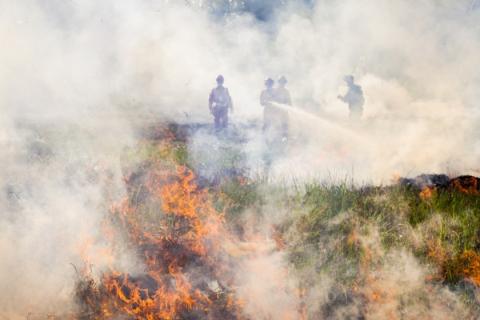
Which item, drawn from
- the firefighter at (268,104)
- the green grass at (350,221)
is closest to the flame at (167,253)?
the green grass at (350,221)

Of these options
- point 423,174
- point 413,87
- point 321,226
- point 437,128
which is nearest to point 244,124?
point 413,87

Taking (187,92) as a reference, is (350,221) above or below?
below

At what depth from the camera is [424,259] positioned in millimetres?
4730

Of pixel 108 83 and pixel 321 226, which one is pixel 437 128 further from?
pixel 108 83

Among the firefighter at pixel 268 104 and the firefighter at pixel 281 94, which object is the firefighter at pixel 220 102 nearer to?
the firefighter at pixel 268 104

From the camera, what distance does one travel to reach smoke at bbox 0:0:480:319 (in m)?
5.38

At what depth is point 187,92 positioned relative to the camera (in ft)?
60.8

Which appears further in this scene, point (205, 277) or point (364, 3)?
point (364, 3)

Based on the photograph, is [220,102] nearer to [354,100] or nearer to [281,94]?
[281,94]

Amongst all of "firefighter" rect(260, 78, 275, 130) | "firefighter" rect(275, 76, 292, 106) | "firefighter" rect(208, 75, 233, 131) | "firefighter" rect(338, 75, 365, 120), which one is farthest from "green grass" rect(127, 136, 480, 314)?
"firefighter" rect(338, 75, 365, 120)

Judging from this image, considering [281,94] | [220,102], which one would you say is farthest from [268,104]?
[220,102]

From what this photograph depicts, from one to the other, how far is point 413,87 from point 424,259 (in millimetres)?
11130

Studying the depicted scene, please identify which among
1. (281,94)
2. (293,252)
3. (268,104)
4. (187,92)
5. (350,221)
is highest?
(187,92)

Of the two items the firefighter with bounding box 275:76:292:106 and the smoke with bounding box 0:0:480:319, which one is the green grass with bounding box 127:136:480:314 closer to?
the smoke with bounding box 0:0:480:319
